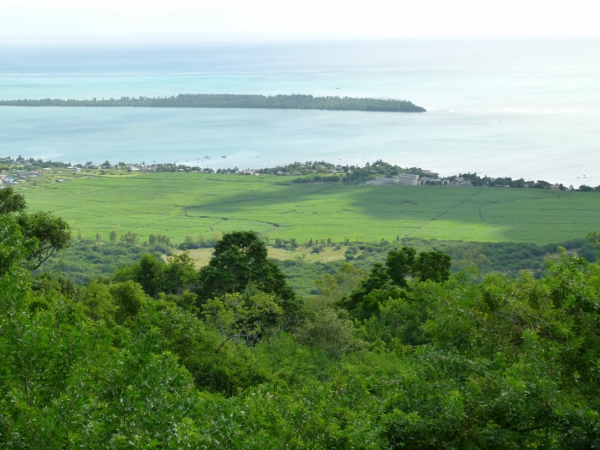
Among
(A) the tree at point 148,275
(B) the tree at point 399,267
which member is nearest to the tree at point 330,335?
(A) the tree at point 148,275

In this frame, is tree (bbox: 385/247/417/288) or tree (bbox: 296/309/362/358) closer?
tree (bbox: 296/309/362/358)

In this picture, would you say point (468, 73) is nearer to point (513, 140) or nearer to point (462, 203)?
point (513, 140)

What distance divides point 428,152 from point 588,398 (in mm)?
61462

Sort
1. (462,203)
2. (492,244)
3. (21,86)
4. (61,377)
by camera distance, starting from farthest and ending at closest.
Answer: (21,86) < (462,203) < (492,244) < (61,377)

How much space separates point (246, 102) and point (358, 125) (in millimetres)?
26488

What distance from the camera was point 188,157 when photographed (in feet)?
231

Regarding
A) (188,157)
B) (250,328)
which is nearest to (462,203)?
(188,157)

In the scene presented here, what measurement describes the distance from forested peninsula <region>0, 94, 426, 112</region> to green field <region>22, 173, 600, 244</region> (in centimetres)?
4163

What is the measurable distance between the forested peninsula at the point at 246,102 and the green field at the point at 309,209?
4163cm

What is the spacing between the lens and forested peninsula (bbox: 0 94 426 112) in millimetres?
97750

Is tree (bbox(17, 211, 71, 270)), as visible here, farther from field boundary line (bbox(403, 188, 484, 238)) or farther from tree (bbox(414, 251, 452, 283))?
field boundary line (bbox(403, 188, 484, 238))

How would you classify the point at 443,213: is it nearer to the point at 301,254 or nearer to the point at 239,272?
the point at 301,254

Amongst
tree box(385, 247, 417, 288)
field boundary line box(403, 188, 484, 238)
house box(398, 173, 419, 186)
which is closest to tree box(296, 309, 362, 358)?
tree box(385, 247, 417, 288)

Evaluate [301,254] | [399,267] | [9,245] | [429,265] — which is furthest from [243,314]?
[301,254]
